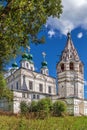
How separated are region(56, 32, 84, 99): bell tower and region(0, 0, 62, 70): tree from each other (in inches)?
2247

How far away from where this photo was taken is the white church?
222 ft

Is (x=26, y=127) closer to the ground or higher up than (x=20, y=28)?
Result: closer to the ground

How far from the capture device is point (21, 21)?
12180mm

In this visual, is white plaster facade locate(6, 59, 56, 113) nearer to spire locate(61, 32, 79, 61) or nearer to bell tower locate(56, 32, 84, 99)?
bell tower locate(56, 32, 84, 99)

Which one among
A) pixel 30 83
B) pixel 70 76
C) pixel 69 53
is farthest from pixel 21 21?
pixel 69 53

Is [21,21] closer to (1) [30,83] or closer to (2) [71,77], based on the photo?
(1) [30,83]

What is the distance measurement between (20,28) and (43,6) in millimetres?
1405

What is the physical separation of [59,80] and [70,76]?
2892mm

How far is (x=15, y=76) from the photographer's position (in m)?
69.4

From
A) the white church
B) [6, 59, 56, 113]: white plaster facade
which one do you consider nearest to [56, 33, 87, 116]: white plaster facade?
the white church

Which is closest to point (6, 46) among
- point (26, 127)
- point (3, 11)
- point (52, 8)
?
point (3, 11)

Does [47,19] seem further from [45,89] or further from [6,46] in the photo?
[45,89]

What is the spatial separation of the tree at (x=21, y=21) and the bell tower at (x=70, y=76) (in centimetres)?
5707

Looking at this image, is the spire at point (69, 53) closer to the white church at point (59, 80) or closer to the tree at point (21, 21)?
the white church at point (59, 80)
